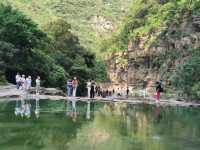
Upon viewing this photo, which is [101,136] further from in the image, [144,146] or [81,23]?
[81,23]

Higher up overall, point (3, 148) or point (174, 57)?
point (174, 57)

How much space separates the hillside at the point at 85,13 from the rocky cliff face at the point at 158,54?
2895 cm

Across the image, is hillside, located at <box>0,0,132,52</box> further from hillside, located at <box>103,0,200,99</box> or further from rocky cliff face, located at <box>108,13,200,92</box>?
rocky cliff face, located at <box>108,13,200,92</box>

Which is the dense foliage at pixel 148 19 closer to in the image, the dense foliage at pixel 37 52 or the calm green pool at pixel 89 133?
the dense foliage at pixel 37 52

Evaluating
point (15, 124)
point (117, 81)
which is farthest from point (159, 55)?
point (15, 124)

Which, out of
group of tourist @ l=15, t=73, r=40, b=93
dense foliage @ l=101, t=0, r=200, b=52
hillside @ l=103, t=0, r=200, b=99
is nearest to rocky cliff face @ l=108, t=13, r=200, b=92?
hillside @ l=103, t=0, r=200, b=99

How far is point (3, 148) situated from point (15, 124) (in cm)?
597

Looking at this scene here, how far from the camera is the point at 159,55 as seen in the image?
10050 centimetres

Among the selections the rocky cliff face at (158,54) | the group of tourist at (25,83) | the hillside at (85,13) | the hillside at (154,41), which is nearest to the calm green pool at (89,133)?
the group of tourist at (25,83)

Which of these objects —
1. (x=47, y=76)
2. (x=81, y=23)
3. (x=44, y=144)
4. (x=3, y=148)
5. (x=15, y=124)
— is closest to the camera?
(x=3, y=148)

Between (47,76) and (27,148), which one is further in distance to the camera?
(47,76)

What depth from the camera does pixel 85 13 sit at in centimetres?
15562

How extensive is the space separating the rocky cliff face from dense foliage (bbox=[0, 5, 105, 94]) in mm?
22124

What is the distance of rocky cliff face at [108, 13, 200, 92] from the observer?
308 feet
